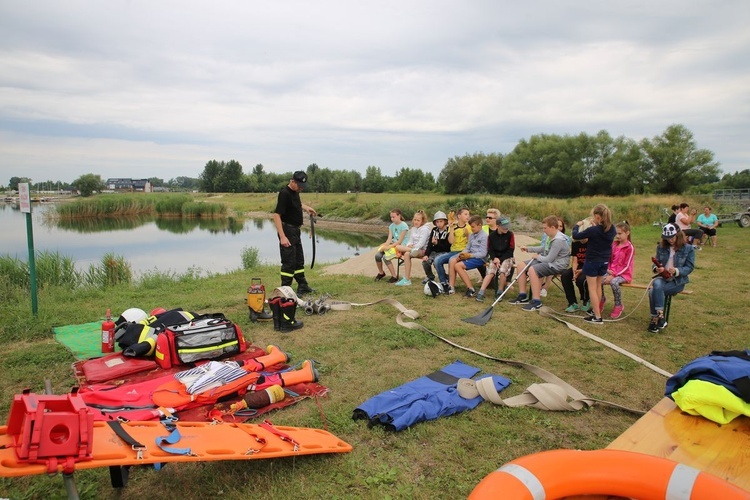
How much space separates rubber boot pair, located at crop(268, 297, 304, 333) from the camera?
205 inches

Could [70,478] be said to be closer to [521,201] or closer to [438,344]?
[438,344]

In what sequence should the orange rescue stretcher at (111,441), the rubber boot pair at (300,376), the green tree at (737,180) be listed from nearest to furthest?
the orange rescue stretcher at (111,441) < the rubber boot pair at (300,376) < the green tree at (737,180)

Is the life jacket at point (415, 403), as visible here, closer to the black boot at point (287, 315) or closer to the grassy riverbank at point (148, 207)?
the black boot at point (287, 315)

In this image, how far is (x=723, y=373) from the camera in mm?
2566

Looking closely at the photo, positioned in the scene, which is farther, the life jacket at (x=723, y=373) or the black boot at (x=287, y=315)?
the black boot at (x=287, y=315)

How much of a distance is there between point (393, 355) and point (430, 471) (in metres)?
1.80

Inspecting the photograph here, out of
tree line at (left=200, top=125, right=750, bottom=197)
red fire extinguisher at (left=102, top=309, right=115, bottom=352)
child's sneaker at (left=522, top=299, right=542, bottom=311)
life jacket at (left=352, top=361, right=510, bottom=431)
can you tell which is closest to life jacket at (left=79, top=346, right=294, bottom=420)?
life jacket at (left=352, top=361, right=510, bottom=431)

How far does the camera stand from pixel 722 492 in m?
1.87

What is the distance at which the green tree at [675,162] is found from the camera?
104ft

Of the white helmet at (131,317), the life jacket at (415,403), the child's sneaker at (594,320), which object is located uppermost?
the white helmet at (131,317)

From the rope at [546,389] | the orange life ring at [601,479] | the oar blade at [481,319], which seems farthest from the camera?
the oar blade at [481,319]

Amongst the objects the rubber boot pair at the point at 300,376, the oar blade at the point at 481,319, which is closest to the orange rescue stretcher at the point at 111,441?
the rubber boot pair at the point at 300,376

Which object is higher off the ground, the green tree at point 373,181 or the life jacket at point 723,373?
the green tree at point 373,181

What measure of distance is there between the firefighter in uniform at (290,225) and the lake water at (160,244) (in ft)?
19.4
